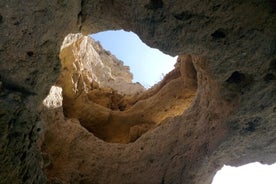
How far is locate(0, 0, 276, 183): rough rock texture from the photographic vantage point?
3.80m

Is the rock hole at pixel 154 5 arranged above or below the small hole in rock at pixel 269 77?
above

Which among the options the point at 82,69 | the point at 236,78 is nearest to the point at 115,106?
the point at 82,69

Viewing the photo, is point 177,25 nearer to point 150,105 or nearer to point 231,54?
point 231,54

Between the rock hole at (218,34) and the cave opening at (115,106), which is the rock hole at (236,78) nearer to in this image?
the rock hole at (218,34)

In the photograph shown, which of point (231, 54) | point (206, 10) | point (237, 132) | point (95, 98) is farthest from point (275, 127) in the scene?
point (95, 98)

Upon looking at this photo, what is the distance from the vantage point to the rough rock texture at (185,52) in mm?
3803

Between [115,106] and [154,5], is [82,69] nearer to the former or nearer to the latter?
[115,106]

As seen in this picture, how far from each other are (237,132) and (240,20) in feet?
5.73

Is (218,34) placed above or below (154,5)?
below

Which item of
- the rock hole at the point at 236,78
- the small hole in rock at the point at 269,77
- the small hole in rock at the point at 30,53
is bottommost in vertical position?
the small hole in rock at the point at 30,53

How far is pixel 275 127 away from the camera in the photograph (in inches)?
188

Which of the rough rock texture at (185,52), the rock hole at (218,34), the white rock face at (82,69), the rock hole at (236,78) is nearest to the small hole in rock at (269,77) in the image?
the rough rock texture at (185,52)

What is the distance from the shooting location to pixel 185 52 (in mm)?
4156

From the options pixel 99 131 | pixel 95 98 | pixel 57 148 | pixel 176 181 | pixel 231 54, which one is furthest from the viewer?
pixel 95 98
